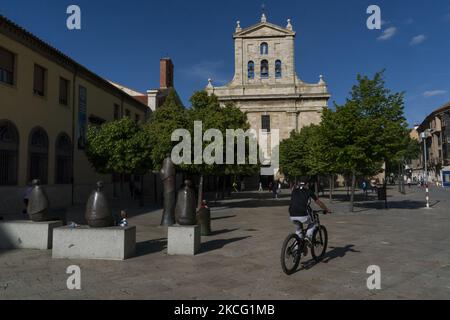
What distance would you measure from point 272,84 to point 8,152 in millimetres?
39637

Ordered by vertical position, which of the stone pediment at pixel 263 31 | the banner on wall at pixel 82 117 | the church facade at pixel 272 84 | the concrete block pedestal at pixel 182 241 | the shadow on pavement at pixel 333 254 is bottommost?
the shadow on pavement at pixel 333 254

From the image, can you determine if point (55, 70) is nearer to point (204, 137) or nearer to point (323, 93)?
point (204, 137)

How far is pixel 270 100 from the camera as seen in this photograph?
51.4m

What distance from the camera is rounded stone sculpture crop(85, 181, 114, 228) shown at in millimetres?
7773

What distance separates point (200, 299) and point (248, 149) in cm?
1473

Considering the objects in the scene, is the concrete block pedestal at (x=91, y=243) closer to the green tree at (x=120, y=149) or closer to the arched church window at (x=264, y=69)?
the green tree at (x=120, y=149)

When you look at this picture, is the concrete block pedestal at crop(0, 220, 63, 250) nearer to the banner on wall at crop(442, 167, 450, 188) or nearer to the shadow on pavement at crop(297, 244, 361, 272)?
the shadow on pavement at crop(297, 244, 361, 272)

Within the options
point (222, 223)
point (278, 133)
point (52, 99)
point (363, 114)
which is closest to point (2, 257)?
point (222, 223)

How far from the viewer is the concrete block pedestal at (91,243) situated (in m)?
7.55

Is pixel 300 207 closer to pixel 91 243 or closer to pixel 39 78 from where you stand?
pixel 91 243

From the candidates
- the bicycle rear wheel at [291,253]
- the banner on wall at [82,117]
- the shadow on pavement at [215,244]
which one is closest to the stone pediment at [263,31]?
the banner on wall at [82,117]

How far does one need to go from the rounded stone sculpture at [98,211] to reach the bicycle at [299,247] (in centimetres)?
379

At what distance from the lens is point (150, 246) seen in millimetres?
9094
